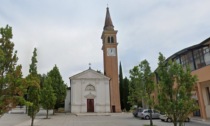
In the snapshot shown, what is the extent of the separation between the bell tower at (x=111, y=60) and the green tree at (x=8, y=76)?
1416 inches

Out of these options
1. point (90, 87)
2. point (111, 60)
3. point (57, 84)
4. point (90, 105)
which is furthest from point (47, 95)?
point (111, 60)

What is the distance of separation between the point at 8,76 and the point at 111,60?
126 ft

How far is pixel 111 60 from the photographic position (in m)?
47.3

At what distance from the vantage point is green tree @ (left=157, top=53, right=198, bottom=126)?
10859 mm

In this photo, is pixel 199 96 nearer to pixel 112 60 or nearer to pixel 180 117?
pixel 180 117

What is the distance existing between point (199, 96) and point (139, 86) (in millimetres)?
6338

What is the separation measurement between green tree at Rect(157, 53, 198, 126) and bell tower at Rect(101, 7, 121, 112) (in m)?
33.3

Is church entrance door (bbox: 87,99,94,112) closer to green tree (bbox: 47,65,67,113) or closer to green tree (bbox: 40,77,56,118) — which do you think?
green tree (bbox: 47,65,67,113)

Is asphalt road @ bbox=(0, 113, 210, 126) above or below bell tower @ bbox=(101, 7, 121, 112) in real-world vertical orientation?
below

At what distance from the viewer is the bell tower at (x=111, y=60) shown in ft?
147

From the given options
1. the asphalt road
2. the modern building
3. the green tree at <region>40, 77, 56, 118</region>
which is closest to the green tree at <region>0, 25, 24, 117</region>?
the asphalt road

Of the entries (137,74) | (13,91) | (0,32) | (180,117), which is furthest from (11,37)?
(137,74)

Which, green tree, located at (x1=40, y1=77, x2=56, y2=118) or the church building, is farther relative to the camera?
the church building

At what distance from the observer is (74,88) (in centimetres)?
4431
